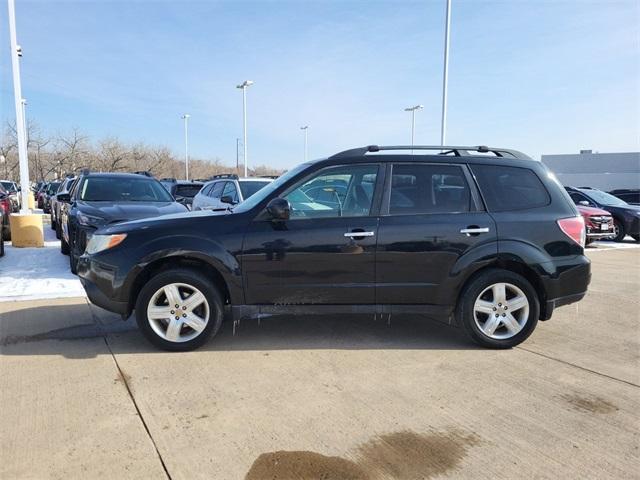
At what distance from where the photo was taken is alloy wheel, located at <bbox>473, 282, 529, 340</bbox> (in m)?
4.71

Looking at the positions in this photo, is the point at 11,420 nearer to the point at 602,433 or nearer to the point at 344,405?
the point at 344,405

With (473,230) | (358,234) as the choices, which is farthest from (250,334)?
(473,230)

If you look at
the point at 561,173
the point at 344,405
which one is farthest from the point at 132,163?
the point at 344,405

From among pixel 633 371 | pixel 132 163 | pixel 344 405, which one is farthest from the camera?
pixel 132 163

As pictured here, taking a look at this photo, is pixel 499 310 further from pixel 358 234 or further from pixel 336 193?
pixel 336 193

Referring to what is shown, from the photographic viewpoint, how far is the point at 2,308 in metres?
6.00

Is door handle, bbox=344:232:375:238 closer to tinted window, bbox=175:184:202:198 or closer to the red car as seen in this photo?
the red car

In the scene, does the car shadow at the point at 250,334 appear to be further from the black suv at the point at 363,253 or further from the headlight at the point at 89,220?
the headlight at the point at 89,220

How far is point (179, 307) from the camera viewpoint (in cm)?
449

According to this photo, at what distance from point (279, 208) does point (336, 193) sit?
2.34 ft

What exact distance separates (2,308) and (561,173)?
60.7 metres

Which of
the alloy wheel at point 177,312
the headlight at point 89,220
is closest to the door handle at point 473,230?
the alloy wheel at point 177,312

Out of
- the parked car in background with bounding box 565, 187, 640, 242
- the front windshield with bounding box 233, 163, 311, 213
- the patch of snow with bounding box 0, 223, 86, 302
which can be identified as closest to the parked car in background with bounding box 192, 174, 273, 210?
the patch of snow with bounding box 0, 223, 86, 302

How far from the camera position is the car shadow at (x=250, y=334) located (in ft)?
15.4
